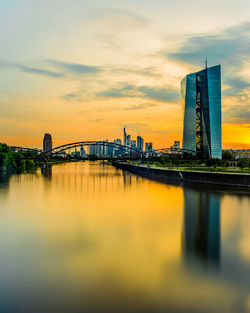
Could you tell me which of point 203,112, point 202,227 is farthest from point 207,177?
point 203,112

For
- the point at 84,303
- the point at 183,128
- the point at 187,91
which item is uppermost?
the point at 187,91

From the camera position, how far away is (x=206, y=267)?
31.1 feet

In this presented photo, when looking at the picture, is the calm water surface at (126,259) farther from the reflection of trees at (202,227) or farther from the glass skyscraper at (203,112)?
the glass skyscraper at (203,112)

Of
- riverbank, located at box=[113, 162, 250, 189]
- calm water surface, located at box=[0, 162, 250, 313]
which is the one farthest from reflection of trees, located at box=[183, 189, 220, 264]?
riverbank, located at box=[113, 162, 250, 189]

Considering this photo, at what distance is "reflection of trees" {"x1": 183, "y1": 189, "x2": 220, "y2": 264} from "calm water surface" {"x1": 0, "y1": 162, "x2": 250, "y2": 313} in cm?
3

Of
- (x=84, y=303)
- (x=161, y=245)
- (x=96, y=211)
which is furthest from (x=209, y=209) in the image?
(x=84, y=303)

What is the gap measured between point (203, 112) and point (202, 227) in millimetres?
62043

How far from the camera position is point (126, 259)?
1019 centimetres

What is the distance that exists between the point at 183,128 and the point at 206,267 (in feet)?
248

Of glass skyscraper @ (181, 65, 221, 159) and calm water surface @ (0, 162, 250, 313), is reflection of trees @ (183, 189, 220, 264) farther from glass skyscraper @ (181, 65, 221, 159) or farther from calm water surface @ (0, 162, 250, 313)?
glass skyscraper @ (181, 65, 221, 159)

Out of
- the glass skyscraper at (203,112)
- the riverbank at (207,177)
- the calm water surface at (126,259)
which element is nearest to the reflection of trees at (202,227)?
the calm water surface at (126,259)

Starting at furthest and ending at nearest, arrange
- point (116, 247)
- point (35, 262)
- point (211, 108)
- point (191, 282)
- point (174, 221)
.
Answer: point (211, 108)
point (174, 221)
point (116, 247)
point (35, 262)
point (191, 282)

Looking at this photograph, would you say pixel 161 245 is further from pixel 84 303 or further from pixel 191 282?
pixel 84 303

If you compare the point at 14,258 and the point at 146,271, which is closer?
the point at 146,271
